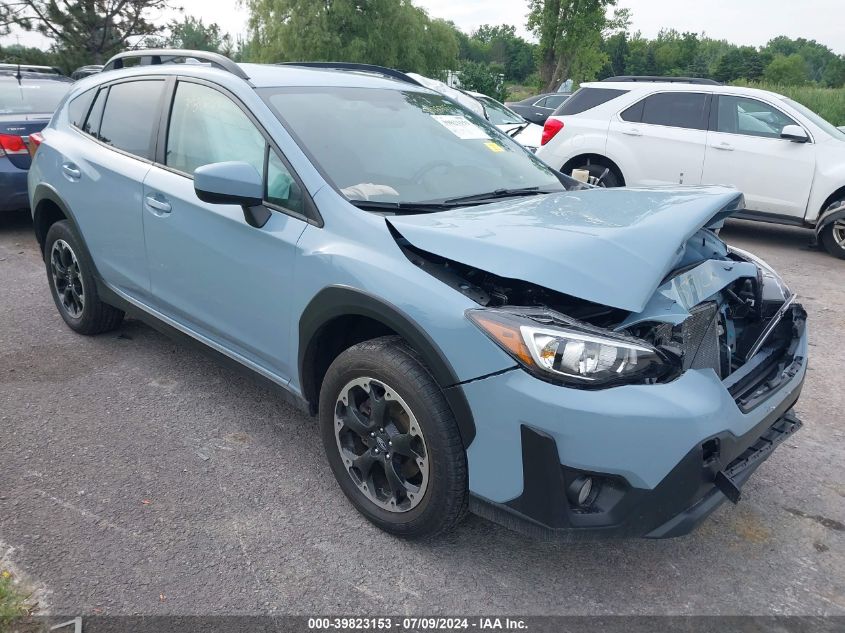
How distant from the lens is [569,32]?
37.2 metres

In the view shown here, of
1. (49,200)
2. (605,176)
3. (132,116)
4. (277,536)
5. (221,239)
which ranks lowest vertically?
(277,536)

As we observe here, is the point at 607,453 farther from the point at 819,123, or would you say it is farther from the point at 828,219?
the point at 819,123

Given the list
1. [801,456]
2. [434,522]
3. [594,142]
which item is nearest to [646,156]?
[594,142]

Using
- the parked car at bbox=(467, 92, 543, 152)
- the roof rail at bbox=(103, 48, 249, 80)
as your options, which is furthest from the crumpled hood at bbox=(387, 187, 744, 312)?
the parked car at bbox=(467, 92, 543, 152)

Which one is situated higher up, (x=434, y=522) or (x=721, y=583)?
(x=434, y=522)

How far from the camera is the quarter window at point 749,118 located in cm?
763

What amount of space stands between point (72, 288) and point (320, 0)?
29.3 meters

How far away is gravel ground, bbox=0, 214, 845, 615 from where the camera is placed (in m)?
2.40

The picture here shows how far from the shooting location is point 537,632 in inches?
89.0

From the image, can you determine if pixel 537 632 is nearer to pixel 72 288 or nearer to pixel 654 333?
pixel 654 333

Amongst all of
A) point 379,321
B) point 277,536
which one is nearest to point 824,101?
point 379,321

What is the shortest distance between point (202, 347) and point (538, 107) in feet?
52.5

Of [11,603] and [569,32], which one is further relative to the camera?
[569,32]

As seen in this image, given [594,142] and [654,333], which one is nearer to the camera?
[654,333]
